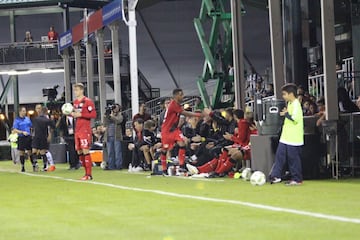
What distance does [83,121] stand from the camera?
1681 cm

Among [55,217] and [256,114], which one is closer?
[55,217]

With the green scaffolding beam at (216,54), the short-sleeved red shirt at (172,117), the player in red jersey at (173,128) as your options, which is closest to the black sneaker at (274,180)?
the player in red jersey at (173,128)

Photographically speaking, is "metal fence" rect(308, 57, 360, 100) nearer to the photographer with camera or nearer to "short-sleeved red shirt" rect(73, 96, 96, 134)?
the photographer with camera

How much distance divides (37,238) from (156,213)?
86.6 inches

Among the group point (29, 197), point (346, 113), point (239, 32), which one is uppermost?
point (239, 32)

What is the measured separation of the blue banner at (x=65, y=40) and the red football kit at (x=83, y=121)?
657 inches

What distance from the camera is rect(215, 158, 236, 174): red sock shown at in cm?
1684

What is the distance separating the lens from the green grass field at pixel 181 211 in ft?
24.5

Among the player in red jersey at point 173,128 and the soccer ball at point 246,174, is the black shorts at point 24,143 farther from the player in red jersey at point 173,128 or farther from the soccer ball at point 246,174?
the soccer ball at point 246,174

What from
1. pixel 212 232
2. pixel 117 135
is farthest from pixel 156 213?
pixel 117 135

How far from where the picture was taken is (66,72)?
3612cm

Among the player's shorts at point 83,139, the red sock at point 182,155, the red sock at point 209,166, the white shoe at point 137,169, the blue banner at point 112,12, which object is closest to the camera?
the player's shorts at point 83,139

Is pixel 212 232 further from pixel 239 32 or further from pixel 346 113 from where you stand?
pixel 239 32

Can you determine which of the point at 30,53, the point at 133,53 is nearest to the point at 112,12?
the point at 133,53
